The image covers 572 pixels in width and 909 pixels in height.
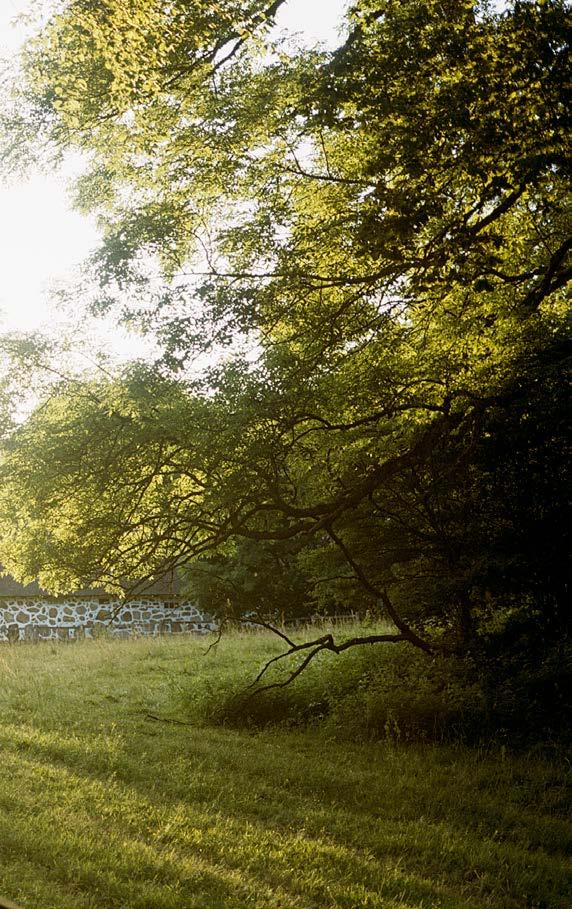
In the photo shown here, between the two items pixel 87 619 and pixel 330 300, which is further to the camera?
pixel 87 619

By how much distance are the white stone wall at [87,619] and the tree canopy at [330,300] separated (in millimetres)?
17461

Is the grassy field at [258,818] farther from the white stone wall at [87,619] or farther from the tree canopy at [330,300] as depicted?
the white stone wall at [87,619]

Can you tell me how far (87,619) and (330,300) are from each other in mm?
24018

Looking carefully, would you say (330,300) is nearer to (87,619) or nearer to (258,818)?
(258,818)

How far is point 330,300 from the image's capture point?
349 inches

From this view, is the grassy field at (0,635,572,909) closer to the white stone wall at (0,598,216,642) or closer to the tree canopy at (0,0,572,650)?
the tree canopy at (0,0,572,650)

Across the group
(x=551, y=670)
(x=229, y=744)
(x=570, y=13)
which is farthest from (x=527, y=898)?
(x=570, y=13)

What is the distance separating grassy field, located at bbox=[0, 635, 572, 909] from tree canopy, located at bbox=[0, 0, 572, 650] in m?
2.22

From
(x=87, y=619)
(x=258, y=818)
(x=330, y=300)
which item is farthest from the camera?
(x=87, y=619)

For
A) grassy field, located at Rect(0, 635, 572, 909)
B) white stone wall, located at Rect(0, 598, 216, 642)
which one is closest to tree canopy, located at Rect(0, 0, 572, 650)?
grassy field, located at Rect(0, 635, 572, 909)

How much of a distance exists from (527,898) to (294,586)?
21.3m

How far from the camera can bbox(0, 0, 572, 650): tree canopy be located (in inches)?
241

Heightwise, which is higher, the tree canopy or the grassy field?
the tree canopy

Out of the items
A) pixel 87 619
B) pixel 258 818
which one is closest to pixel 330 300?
pixel 258 818
